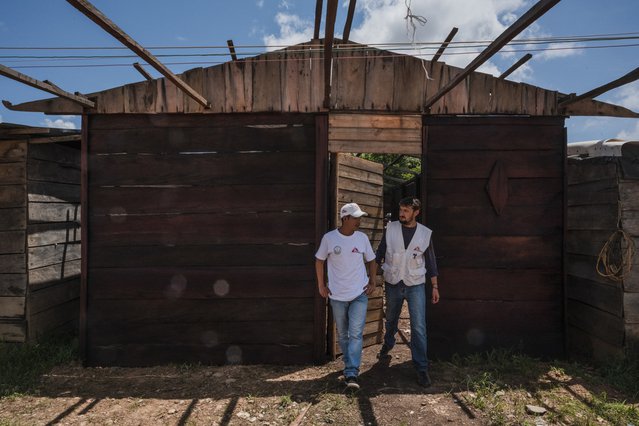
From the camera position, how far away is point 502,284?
17.2 feet

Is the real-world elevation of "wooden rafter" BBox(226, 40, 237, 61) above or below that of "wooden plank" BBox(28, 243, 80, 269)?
above

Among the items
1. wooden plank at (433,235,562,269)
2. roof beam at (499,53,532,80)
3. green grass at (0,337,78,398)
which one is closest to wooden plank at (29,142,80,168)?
green grass at (0,337,78,398)

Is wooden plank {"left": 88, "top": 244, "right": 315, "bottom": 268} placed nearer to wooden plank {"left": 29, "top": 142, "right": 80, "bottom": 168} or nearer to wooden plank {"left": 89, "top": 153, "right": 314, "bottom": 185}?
wooden plank {"left": 89, "top": 153, "right": 314, "bottom": 185}

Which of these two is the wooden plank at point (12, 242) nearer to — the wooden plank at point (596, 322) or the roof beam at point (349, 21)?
the roof beam at point (349, 21)

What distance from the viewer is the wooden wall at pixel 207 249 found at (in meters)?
5.17

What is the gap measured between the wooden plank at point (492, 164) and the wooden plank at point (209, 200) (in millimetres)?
1706

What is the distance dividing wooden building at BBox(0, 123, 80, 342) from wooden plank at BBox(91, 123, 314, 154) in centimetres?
109

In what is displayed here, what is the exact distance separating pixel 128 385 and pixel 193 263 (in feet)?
5.05

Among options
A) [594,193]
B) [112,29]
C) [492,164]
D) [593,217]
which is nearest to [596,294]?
[593,217]

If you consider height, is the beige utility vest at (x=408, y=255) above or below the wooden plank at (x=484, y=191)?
below

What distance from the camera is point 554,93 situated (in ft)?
17.2

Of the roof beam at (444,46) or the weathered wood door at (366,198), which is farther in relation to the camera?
the weathered wood door at (366,198)

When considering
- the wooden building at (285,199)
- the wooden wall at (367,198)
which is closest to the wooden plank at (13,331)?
the wooden building at (285,199)

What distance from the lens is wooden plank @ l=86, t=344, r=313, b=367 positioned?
17.0 ft
